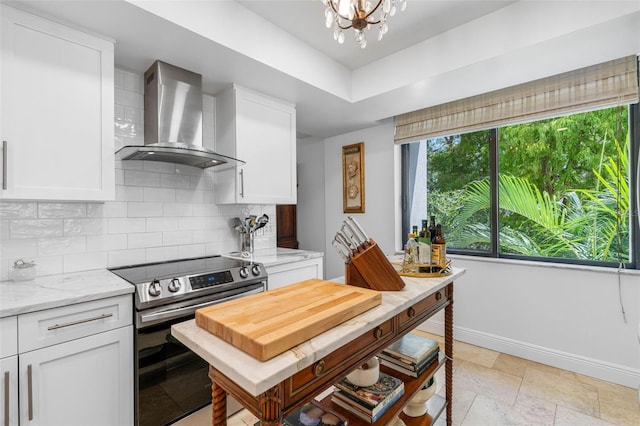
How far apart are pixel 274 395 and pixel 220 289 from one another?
4.15 feet

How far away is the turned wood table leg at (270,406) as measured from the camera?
0.76 m

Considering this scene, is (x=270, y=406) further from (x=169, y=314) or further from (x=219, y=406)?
(x=169, y=314)

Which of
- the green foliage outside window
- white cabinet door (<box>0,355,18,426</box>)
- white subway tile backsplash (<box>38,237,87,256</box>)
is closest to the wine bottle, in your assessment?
the green foliage outside window

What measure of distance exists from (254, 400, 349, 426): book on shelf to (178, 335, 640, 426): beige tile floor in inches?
32.7

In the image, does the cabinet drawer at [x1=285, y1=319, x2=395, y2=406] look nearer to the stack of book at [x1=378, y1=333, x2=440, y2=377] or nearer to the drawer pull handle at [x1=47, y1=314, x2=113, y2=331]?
the stack of book at [x1=378, y1=333, x2=440, y2=377]

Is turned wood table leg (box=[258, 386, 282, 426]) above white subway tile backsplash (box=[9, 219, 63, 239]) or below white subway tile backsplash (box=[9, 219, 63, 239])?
below

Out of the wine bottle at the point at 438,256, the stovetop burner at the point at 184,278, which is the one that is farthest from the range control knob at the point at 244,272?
the wine bottle at the point at 438,256

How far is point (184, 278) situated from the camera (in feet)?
5.86

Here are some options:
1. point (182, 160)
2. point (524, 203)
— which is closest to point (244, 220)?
point (182, 160)

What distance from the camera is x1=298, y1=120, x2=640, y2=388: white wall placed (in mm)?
2254

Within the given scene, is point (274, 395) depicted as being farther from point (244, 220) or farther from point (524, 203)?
point (524, 203)

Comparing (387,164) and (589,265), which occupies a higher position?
(387,164)

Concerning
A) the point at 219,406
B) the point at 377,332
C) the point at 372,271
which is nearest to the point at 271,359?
the point at 219,406

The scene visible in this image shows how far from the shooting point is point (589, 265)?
2.44 m
